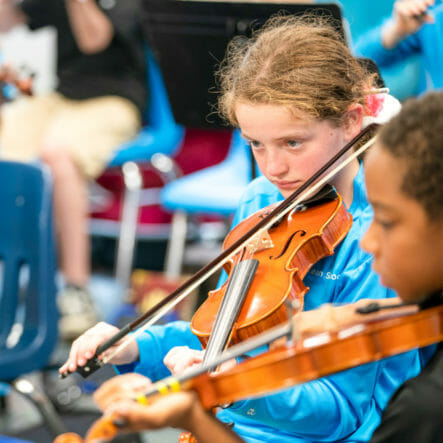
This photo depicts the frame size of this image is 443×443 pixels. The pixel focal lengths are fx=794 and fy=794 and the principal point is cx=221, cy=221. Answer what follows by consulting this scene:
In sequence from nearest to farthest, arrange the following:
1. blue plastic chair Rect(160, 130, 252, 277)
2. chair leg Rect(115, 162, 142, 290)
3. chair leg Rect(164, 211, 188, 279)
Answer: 1. blue plastic chair Rect(160, 130, 252, 277)
2. chair leg Rect(164, 211, 188, 279)
3. chair leg Rect(115, 162, 142, 290)

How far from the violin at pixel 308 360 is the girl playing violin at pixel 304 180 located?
0.21m

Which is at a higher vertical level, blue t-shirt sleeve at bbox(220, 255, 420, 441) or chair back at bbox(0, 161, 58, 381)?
blue t-shirt sleeve at bbox(220, 255, 420, 441)

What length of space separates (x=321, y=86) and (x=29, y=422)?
64.7 inches

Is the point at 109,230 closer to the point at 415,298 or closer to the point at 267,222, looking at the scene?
the point at 267,222

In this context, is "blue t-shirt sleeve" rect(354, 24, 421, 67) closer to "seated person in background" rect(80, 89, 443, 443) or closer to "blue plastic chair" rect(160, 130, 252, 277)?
"blue plastic chair" rect(160, 130, 252, 277)

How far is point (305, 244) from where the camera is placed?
1.09 m

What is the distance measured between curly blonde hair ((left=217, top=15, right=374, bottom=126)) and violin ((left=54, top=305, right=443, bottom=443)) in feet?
1.31

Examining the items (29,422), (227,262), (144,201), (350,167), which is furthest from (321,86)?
(144,201)

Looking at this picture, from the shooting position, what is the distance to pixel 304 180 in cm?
112

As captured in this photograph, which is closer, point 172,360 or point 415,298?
point 415,298

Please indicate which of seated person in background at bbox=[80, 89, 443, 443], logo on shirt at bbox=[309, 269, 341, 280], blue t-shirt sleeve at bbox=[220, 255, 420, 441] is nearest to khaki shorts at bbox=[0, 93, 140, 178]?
logo on shirt at bbox=[309, 269, 341, 280]

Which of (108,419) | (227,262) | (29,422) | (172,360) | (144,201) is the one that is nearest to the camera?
(108,419)

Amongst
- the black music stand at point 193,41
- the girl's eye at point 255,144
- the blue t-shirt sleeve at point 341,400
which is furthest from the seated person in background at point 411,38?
the blue t-shirt sleeve at point 341,400

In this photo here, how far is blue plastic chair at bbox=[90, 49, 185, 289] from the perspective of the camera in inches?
125
